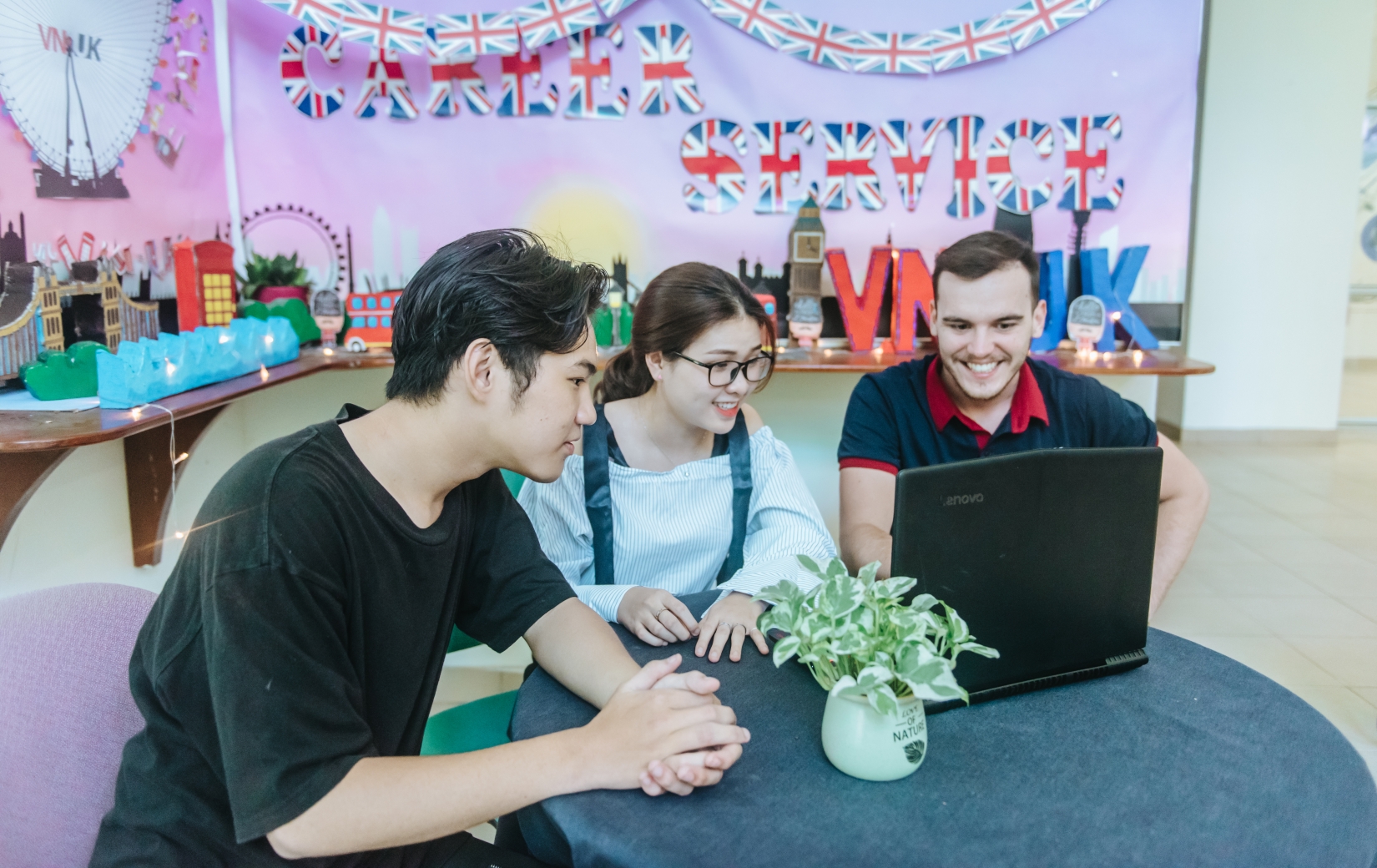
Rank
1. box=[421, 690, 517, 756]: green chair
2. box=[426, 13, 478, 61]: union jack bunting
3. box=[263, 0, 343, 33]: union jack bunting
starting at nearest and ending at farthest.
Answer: box=[421, 690, 517, 756]: green chair → box=[263, 0, 343, 33]: union jack bunting → box=[426, 13, 478, 61]: union jack bunting

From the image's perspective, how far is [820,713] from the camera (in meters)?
1.24

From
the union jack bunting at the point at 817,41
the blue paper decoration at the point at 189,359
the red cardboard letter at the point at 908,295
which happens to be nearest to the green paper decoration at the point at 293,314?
the blue paper decoration at the point at 189,359

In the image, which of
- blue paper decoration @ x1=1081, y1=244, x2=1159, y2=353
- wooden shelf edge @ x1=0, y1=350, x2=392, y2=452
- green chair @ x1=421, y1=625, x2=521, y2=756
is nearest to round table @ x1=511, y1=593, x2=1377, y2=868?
green chair @ x1=421, y1=625, x2=521, y2=756

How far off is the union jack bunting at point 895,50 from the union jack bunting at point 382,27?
1.62 m

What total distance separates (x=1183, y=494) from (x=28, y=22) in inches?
115

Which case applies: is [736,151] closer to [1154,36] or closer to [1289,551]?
[1154,36]

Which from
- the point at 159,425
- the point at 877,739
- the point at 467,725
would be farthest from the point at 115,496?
the point at 877,739

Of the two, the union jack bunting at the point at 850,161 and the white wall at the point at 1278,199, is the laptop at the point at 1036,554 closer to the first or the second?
the union jack bunting at the point at 850,161

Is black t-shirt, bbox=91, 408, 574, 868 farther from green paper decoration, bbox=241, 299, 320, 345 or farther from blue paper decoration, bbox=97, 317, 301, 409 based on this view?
green paper decoration, bbox=241, 299, 320, 345

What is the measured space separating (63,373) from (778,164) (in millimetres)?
2487

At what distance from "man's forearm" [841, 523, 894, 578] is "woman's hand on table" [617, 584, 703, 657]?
0.46 metres

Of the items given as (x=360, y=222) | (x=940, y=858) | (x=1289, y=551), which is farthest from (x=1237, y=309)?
(x=940, y=858)

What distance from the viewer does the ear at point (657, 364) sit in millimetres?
2033

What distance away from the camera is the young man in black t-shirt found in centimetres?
99
